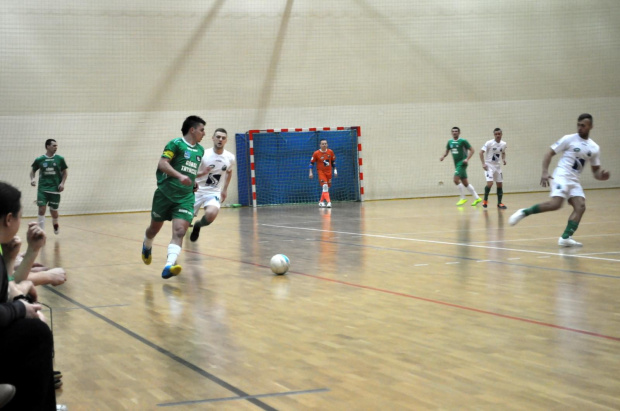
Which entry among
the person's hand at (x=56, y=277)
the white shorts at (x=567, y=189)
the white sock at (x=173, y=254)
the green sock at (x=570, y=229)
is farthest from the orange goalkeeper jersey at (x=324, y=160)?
the person's hand at (x=56, y=277)

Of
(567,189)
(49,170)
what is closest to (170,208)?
(567,189)

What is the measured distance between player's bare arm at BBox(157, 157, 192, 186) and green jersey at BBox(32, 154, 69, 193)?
8.70 metres

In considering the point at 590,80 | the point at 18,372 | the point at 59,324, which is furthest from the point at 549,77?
the point at 18,372

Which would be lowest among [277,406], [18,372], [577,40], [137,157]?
[277,406]

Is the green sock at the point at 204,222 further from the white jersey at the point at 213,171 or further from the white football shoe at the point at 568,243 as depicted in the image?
the white football shoe at the point at 568,243

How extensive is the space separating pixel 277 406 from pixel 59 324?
3128 mm

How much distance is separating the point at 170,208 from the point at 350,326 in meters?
4.13

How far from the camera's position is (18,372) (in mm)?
3209

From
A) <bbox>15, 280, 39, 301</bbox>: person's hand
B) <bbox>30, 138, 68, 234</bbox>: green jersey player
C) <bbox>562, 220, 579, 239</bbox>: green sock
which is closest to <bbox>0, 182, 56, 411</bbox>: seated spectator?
<bbox>15, 280, 39, 301</bbox>: person's hand

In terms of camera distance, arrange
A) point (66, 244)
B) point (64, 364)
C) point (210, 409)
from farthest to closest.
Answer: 1. point (66, 244)
2. point (64, 364)
3. point (210, 409)

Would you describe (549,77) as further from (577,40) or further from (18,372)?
(18,372)

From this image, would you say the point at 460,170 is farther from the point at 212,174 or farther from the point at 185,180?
the point at 185,180

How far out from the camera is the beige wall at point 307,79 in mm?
23375

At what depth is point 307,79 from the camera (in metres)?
25.7
